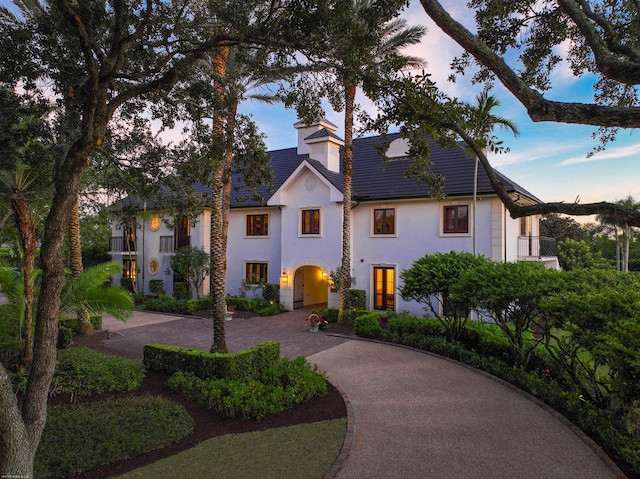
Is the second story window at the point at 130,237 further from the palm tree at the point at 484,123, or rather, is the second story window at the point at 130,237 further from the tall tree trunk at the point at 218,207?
the palm tree at the point at 484,123

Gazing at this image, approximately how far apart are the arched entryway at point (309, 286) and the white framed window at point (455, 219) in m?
6.89

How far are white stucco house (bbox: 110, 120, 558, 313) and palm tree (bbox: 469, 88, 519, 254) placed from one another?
41.8 inches

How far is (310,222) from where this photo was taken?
20.7 metres

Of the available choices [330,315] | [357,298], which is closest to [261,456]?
[330,315]

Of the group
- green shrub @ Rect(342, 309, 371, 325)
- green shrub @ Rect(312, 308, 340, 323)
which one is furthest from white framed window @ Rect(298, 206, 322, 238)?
green shrub @ Rect(342, 309, 371, 325)

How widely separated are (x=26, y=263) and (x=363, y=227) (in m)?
13.9

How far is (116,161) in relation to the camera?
920 cm

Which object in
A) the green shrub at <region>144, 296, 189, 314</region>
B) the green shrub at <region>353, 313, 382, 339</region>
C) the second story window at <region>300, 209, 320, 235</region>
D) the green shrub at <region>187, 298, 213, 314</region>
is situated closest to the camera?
the green shrub at <region>353, 313, 382, 339</region>

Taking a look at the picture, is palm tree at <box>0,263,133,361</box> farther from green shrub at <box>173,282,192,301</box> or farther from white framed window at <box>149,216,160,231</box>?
white framed window at <box>149,216,160,231</box>

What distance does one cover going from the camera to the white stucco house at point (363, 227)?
17.4 m

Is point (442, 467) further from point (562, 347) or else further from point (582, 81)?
point (582, 81)

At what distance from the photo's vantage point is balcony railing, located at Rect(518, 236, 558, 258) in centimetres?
1816

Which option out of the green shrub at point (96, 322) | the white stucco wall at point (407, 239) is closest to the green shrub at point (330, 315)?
→ the white stucco wall at point (407, 239)

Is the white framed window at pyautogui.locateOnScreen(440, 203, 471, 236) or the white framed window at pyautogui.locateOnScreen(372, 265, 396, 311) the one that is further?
the white framed window at pyautogui.locateOnScreen(372, 265, 396, 311)
